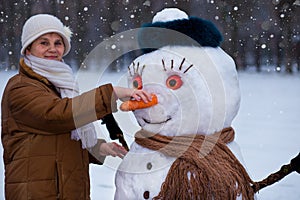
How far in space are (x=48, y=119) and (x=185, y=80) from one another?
0.48 meters

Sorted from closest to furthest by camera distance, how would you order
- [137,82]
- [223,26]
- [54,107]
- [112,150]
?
1. [54,107]
2. [137,82]
3. [112,150]
4. [223,26]

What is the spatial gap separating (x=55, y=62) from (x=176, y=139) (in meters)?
0.51

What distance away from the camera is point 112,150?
2.31 m

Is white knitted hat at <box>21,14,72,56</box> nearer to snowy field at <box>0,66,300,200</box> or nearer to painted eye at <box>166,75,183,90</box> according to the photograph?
snowy field at <box>0,66,300,200</box>

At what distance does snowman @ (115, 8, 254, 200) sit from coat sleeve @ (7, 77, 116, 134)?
0.40ft

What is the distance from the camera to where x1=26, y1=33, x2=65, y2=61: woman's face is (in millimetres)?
2189

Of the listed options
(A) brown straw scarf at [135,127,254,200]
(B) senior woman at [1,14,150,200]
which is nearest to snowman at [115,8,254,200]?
(A) brown straw scarf at [135,127,254,200]

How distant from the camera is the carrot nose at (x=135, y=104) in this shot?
2.02 meters

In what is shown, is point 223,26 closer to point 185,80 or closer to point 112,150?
point 112,150

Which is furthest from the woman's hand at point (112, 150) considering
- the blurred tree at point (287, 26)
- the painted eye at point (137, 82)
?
the blurred tree at point (287, 26)

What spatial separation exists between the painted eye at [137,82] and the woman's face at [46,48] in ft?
1.00

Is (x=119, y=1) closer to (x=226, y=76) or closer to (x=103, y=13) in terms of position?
(x=103, y=13)

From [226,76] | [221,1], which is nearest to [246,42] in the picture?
[221,1]

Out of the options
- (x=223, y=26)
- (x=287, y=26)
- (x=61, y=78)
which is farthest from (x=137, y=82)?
(x=287, y=26)
